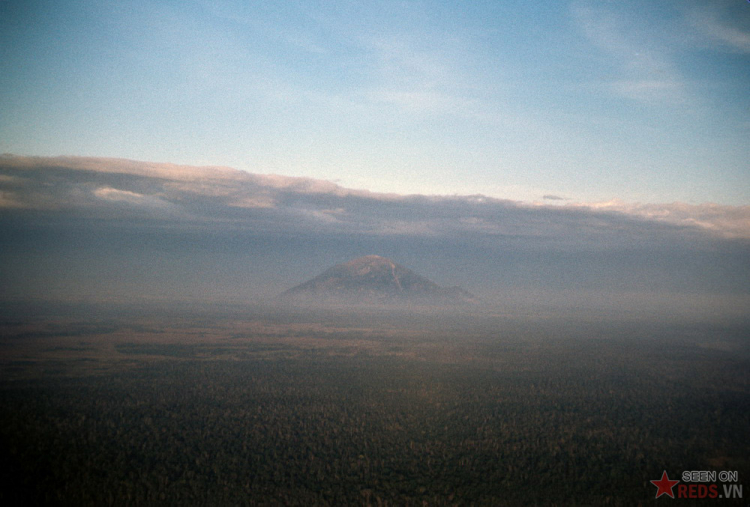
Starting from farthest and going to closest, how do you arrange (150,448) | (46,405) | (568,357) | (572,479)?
(568,357), (46,405), (150,448), (572,479)

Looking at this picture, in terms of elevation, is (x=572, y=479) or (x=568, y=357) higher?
(x=572, y=479)

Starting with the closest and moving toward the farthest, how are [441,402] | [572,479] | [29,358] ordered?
1. [572,479]
2. [441,402]
3. [29,358]

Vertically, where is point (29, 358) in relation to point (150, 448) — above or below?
below

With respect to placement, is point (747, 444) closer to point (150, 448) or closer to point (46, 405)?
point (150, 448)

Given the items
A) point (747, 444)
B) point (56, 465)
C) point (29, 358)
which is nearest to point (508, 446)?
point (747, 444)

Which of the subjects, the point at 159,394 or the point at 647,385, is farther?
the point at 647,385

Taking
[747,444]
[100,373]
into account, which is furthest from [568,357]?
[100,373]

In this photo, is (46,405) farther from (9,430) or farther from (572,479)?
(572,479)

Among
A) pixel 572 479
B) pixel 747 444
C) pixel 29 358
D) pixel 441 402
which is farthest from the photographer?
pixel 29 358

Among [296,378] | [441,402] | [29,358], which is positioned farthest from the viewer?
[29,358]
